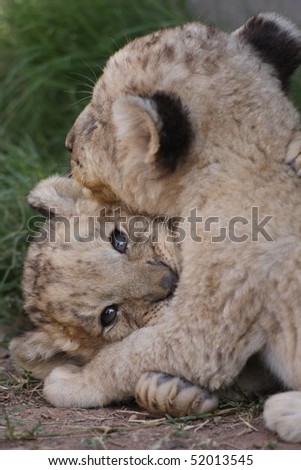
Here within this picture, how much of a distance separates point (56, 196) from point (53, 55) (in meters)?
2.57

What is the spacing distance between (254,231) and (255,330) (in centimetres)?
46

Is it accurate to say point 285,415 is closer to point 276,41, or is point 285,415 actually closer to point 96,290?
point 96,290

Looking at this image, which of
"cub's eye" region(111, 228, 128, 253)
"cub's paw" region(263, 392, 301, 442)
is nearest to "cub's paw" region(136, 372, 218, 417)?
"cub's paw" region(263, 392, 301, 442)

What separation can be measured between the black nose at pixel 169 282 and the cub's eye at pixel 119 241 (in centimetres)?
31

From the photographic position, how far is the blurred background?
7.29 metres

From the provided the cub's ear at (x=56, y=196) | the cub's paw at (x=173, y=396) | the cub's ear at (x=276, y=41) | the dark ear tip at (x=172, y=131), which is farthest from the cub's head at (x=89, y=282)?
the cub's ear at (x=276, y=41)

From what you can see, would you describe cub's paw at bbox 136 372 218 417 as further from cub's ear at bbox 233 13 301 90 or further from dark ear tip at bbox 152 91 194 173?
cub's ear at bbox 233 13 301 90

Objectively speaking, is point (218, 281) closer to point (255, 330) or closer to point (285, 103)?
point (255, 330)

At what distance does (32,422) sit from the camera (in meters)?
4.46

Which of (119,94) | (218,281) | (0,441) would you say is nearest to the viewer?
(0,441)

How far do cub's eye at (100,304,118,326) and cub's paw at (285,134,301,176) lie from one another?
110cm

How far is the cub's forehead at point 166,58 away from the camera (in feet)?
15.3

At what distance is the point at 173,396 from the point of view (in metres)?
4.40

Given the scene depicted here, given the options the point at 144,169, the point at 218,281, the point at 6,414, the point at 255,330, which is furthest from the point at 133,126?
the point at 6,414
